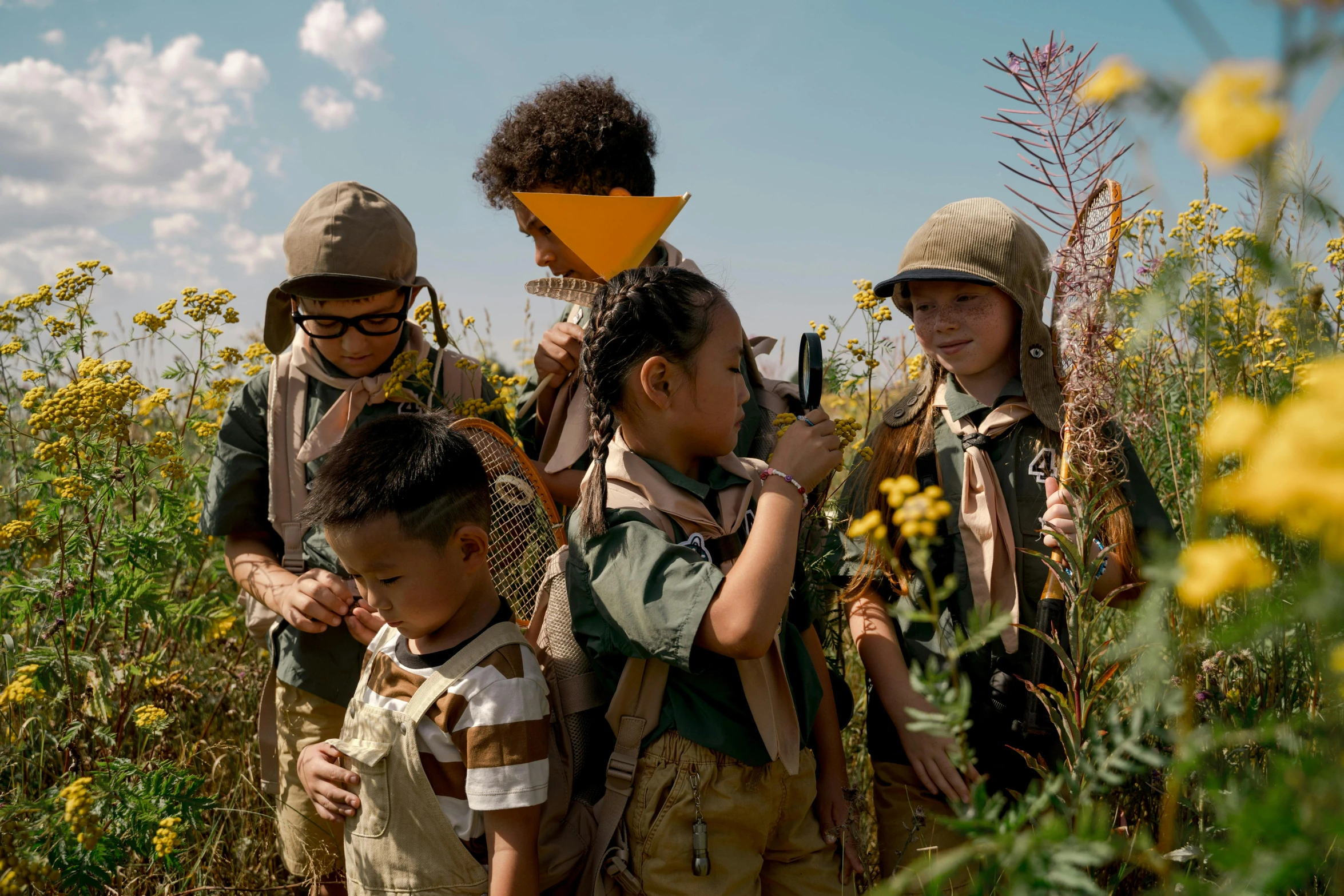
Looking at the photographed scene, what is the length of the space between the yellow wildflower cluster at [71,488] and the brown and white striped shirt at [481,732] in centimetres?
114

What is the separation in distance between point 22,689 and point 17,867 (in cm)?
78

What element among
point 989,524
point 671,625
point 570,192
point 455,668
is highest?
point 570,192

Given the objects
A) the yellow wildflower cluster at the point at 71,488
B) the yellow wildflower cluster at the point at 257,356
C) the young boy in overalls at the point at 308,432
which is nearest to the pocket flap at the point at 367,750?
the young boy in overalls at the point at 308,432

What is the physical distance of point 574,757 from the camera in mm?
2059

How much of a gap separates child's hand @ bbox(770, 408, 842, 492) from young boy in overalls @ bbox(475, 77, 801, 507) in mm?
341

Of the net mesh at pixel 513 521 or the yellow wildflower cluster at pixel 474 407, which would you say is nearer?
the net mesh at pixel 513 521

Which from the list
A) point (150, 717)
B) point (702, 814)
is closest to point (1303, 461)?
point (702, 814)

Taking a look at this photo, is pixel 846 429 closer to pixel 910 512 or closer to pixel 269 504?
pixel 910 512

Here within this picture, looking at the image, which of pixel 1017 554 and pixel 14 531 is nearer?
pixel 1017 554

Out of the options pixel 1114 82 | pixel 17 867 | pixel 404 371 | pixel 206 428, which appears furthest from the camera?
pixel 206 428

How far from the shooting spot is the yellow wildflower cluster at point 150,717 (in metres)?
2.38

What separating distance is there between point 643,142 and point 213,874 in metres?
2.83

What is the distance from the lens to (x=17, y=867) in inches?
63.1

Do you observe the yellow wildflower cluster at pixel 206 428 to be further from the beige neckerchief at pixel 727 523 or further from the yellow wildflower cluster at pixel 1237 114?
→ the yellow wildflower cluster at pixel 1237 114
